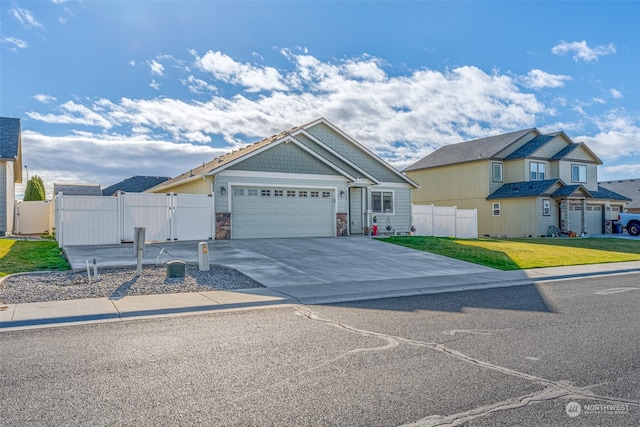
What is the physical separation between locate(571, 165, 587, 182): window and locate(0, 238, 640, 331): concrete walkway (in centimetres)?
2292

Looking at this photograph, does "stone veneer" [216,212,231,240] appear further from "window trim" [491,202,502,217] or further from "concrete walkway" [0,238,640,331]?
"window trim" [491,202,502,217]

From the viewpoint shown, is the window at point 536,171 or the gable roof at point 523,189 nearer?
the gable roof at point 523,189

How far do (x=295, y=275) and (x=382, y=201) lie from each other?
16496mm

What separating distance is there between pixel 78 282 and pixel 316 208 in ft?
47.0

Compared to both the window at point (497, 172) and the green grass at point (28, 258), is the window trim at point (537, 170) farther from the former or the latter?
the green grass at point (28, 258)

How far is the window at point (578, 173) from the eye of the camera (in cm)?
3894

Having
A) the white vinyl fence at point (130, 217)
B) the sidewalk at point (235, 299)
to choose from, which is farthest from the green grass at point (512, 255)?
the white vinyl fence at point (130, 217)

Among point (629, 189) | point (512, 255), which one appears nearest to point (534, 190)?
point (512, 255)

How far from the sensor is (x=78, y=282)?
11.5 m

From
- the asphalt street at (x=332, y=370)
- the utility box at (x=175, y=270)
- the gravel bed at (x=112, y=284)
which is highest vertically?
the utility box at (x=175, y=270)

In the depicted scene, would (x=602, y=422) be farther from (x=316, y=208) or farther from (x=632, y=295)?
(x=316, y=208)

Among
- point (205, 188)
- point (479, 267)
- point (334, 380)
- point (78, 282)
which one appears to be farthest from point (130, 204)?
point (334, 380)

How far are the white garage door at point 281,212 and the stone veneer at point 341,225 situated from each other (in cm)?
29

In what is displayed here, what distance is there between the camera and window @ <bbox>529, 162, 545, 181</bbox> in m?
37.4
